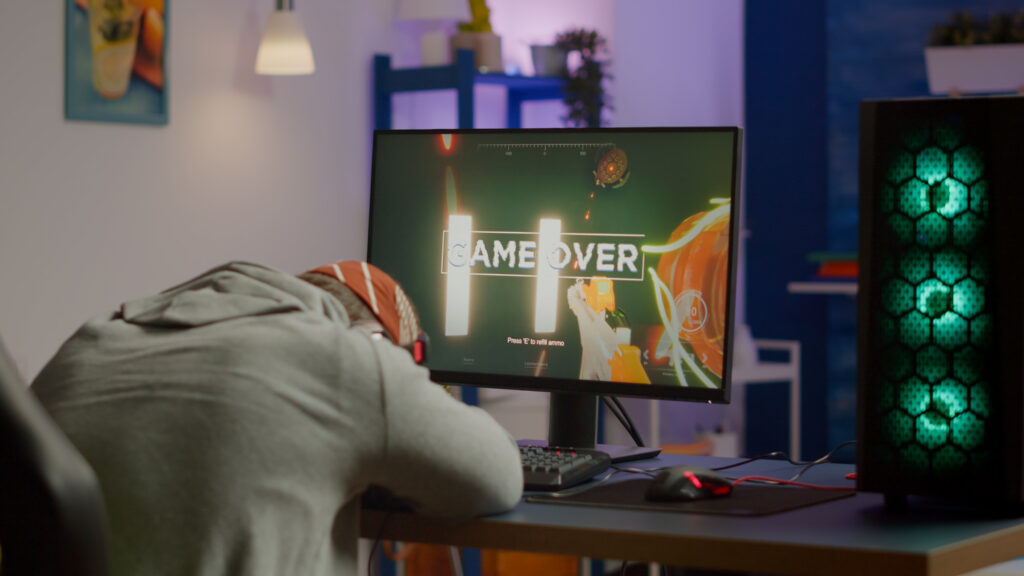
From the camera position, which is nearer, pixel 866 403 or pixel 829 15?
pixel 866 403

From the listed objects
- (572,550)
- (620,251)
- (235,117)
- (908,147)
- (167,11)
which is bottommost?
(572,550)

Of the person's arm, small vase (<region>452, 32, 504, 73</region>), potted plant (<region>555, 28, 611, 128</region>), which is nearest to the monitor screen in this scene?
the person's arm

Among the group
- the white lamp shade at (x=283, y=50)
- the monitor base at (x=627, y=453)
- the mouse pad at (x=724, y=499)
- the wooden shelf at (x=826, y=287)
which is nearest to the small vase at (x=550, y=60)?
the white lamp shade at (x=283, y=50)

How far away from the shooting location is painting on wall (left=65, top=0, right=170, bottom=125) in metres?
2.69

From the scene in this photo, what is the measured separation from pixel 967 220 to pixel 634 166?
507 millimetres

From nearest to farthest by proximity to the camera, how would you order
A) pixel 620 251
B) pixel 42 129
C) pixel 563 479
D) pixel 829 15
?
pixel 563 479 → pixel 620 251 → pixel 42 129 → pixel 829 15

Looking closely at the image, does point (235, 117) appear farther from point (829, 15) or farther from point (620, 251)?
point (829, 15)

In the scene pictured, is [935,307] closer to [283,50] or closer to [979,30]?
[283,50]

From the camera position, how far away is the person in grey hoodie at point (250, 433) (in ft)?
3.82

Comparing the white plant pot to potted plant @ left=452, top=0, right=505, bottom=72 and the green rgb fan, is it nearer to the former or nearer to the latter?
potted plant @ left=452, top=0, right=505, bottom=72

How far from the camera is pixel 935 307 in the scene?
4.28 feet

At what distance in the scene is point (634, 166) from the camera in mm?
1677

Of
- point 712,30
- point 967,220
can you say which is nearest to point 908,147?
point 967,220

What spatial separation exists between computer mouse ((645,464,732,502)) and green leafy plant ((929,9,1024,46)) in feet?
11.6
